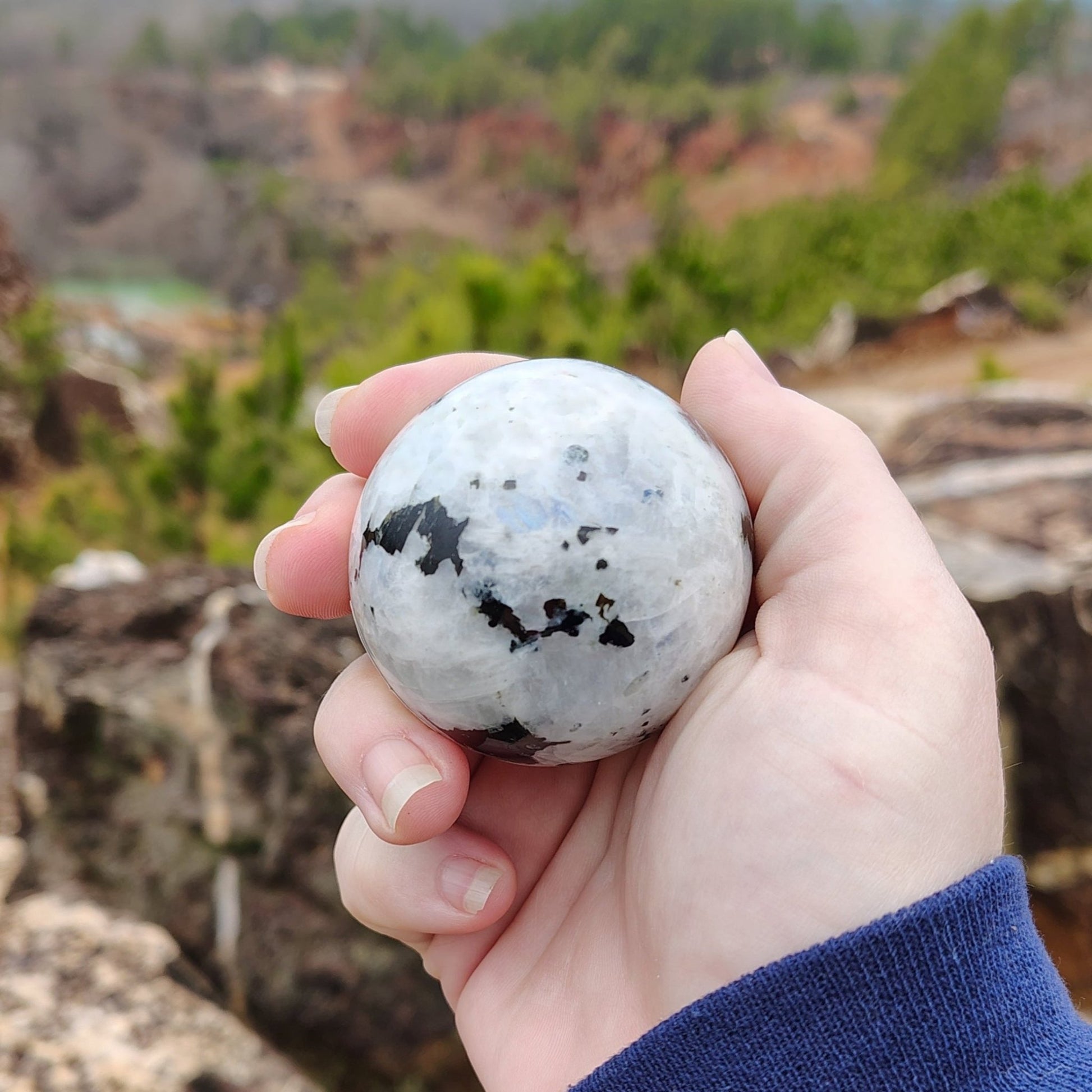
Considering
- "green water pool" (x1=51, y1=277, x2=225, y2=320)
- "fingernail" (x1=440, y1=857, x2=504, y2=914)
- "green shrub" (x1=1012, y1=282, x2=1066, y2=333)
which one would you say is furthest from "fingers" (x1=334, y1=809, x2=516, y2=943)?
"green water pool" (x1=51, y1=277, x2=225, y2=320)

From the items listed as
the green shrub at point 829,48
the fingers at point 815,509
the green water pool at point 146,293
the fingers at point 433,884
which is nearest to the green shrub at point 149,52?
the green water pool at point 146,293

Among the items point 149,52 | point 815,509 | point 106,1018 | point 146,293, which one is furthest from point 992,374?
point 149,52

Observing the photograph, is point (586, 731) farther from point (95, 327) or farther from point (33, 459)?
point (95, 327)

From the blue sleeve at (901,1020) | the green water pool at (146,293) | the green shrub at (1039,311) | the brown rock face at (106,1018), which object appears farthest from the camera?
the green water pool at (146,293)

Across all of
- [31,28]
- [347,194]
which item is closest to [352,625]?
[347,194]

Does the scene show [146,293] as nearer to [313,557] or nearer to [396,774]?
[313,557]

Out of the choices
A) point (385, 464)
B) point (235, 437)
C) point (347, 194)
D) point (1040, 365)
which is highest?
point (385, 464)

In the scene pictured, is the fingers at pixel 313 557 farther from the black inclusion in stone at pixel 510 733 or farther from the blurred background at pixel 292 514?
the blurred background at pixel 292 514

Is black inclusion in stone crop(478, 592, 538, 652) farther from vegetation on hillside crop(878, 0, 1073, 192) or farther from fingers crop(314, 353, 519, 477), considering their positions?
vegetation on hillside crop(878, 0, 1073, 192)
